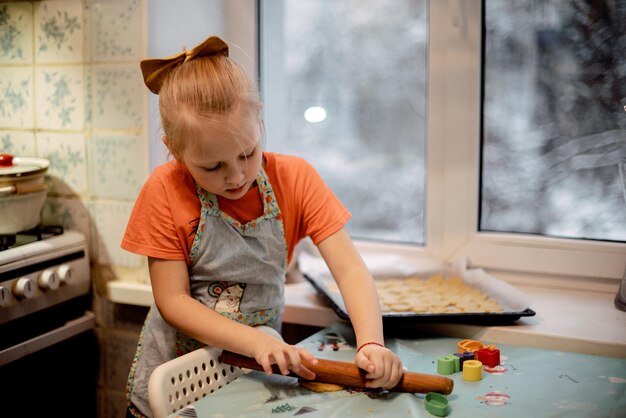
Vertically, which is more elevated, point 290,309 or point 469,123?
point 469,123

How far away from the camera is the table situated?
3.18 ft

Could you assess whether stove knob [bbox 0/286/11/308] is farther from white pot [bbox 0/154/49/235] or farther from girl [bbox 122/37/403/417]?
girl [bbox 122/37/403/417]

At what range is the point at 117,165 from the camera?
162 cm

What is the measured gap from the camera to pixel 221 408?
3.21ft

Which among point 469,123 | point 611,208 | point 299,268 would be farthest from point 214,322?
point 611,208

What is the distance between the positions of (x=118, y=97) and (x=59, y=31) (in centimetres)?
23

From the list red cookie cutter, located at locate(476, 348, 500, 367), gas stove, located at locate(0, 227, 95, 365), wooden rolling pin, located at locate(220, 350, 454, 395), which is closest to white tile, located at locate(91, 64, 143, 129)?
→ gas stove, located at locate(0, 227, 95, 365)

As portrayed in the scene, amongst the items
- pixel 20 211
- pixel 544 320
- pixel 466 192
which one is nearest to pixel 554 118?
pixel 466 192

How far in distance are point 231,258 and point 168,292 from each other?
122mm

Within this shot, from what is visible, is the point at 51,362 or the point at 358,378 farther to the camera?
the point at 51,362

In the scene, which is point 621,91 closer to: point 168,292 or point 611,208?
point 611,208

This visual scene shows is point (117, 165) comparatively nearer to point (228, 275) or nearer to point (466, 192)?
point (228, 275)

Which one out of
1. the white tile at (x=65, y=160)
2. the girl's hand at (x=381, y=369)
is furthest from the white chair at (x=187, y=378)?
the white tile at (x=65, y=160)

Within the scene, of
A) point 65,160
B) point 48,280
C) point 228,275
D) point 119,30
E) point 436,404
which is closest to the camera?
point 436,404
